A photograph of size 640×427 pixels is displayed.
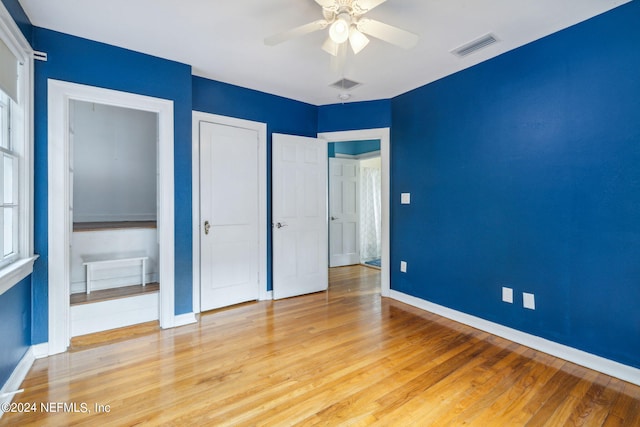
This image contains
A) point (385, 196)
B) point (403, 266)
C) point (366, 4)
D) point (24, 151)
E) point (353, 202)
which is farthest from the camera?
point (353, 202)

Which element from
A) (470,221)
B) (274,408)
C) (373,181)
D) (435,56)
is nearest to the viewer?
(274,408)

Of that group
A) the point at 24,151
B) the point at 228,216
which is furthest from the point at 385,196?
the point at 24,151

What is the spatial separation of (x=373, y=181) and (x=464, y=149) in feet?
10.3

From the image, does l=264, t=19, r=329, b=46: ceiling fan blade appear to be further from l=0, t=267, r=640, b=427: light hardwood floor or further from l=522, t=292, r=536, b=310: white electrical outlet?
l=522, t=292, r=536, b=310: white electrical outlet

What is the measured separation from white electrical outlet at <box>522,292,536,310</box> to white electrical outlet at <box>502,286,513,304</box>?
0.10 meters

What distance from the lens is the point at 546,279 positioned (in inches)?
97.7

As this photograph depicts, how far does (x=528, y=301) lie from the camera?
258 centimetres

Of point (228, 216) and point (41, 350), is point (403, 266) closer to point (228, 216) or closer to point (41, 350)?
point (228, 216)

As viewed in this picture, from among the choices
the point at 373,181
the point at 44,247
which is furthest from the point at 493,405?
the point at 373,181

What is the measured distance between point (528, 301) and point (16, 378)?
383 centimetres

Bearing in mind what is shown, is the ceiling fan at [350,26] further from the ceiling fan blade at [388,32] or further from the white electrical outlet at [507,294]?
the white electrical outlet at [507,294]

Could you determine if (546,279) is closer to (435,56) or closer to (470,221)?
(470,221)

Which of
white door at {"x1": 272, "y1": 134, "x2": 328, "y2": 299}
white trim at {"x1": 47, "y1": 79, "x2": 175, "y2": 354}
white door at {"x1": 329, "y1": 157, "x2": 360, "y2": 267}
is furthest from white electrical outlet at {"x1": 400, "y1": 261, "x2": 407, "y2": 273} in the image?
white trim at {"x1": 47, "y1": 79, "x2": 175, "y2": 354}

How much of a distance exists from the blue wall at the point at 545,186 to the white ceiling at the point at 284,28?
0.26 m
